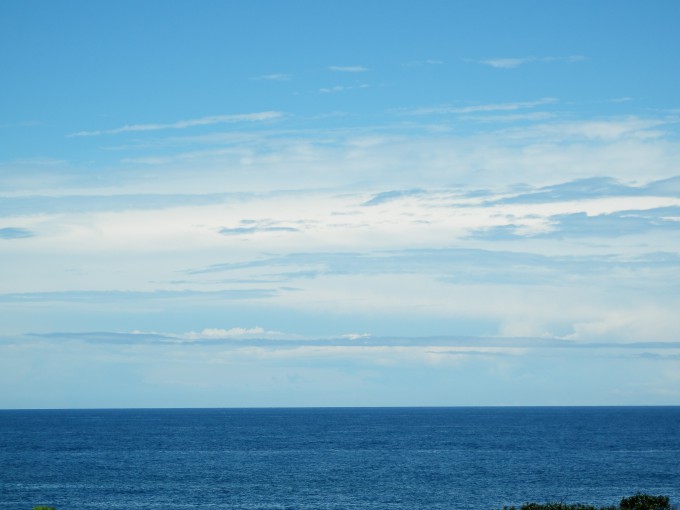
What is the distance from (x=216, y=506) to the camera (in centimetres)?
7756

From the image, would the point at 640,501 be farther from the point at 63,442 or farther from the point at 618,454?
the point at 63,442

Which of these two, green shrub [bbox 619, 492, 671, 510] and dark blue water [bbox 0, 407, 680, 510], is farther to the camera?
dark blue water [bbox 0, 407, 680, 510]

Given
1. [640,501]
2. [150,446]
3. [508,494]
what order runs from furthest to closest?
[150,446]
[508,494]
[640,501]

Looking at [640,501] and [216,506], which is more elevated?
[640,501]

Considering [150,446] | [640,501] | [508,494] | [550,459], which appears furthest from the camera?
[150,446]

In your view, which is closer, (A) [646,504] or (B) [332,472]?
(A) [646,504]

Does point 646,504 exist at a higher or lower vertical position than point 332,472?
higher

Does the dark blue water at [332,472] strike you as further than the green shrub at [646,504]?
Yes

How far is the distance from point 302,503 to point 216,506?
7651mm

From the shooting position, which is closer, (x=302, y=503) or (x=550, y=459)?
(x=302, y=503)

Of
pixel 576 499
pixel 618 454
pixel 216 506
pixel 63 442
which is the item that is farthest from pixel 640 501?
pixel 63 442

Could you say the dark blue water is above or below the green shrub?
below

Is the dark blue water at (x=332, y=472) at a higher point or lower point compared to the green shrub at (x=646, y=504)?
lower

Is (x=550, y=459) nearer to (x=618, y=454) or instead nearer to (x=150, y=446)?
(x=618, y=454)
